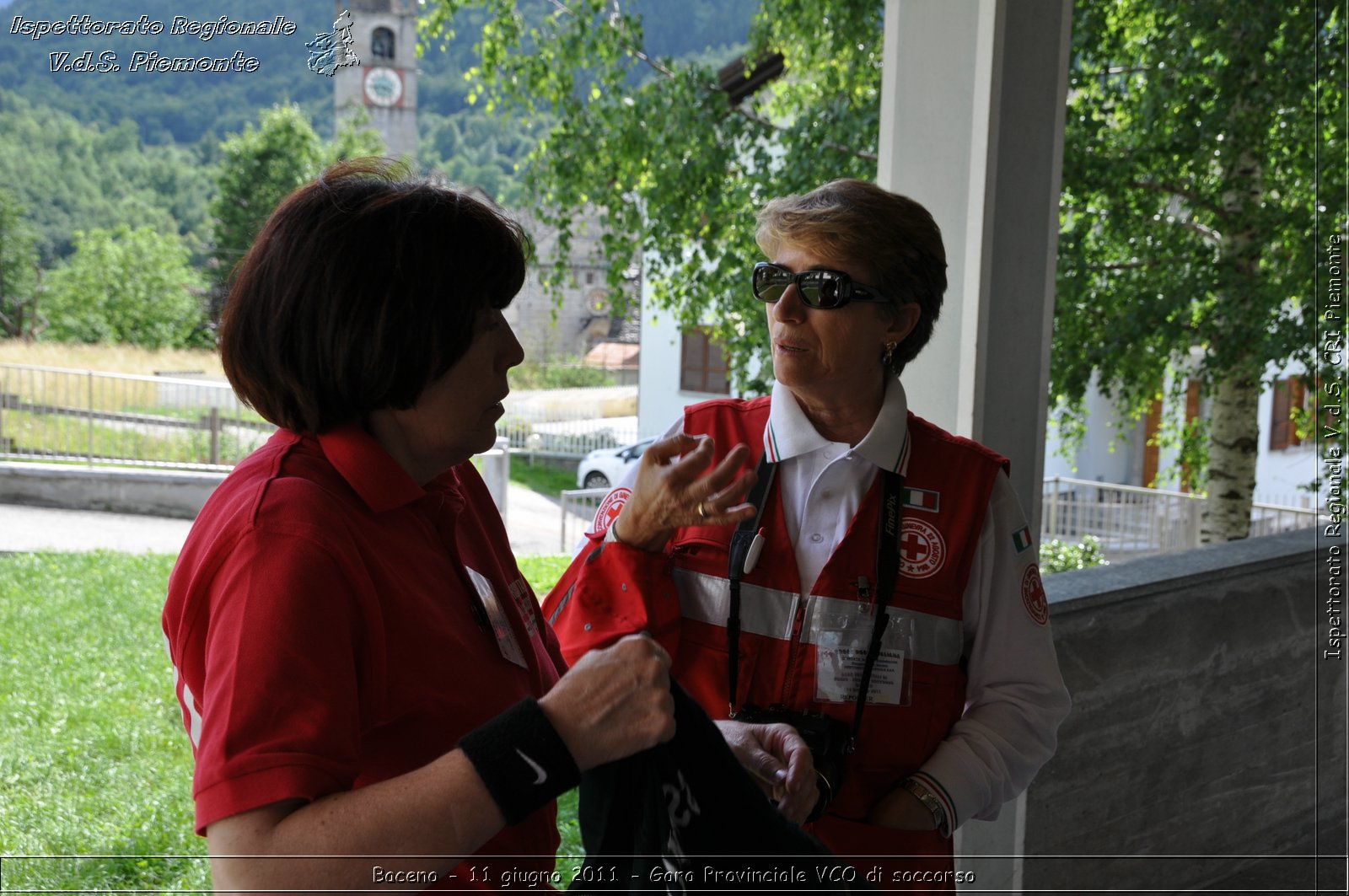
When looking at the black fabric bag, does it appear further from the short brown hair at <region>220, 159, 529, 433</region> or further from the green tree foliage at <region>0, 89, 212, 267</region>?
the green tree foliage at <region>0, 89, 212, 267</region>

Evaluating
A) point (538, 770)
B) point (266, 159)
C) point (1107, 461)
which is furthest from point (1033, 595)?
point (266, 159)

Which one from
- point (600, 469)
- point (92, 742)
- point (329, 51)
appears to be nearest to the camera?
point (329, 51)

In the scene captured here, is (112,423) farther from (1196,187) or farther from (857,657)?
(857,657)

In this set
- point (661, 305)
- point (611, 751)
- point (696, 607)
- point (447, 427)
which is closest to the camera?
point (611, 751)

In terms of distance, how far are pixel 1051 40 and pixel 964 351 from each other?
760 mm

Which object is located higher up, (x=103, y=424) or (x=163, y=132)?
(x=163, y=132)

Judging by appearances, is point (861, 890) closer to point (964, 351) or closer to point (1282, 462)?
point (964, 351)

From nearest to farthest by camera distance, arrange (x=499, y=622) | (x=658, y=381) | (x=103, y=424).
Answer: (x=499, y=622), (x=103, y=424), (x=658, y=381)

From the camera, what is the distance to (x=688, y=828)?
113cm

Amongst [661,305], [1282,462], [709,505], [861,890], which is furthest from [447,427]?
[1282,462]

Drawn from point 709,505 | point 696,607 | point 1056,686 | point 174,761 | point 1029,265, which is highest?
point 1029,265

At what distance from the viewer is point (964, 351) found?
8.69 ft

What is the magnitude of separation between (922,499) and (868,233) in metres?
0.43

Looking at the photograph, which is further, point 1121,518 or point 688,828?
point 1121,518
